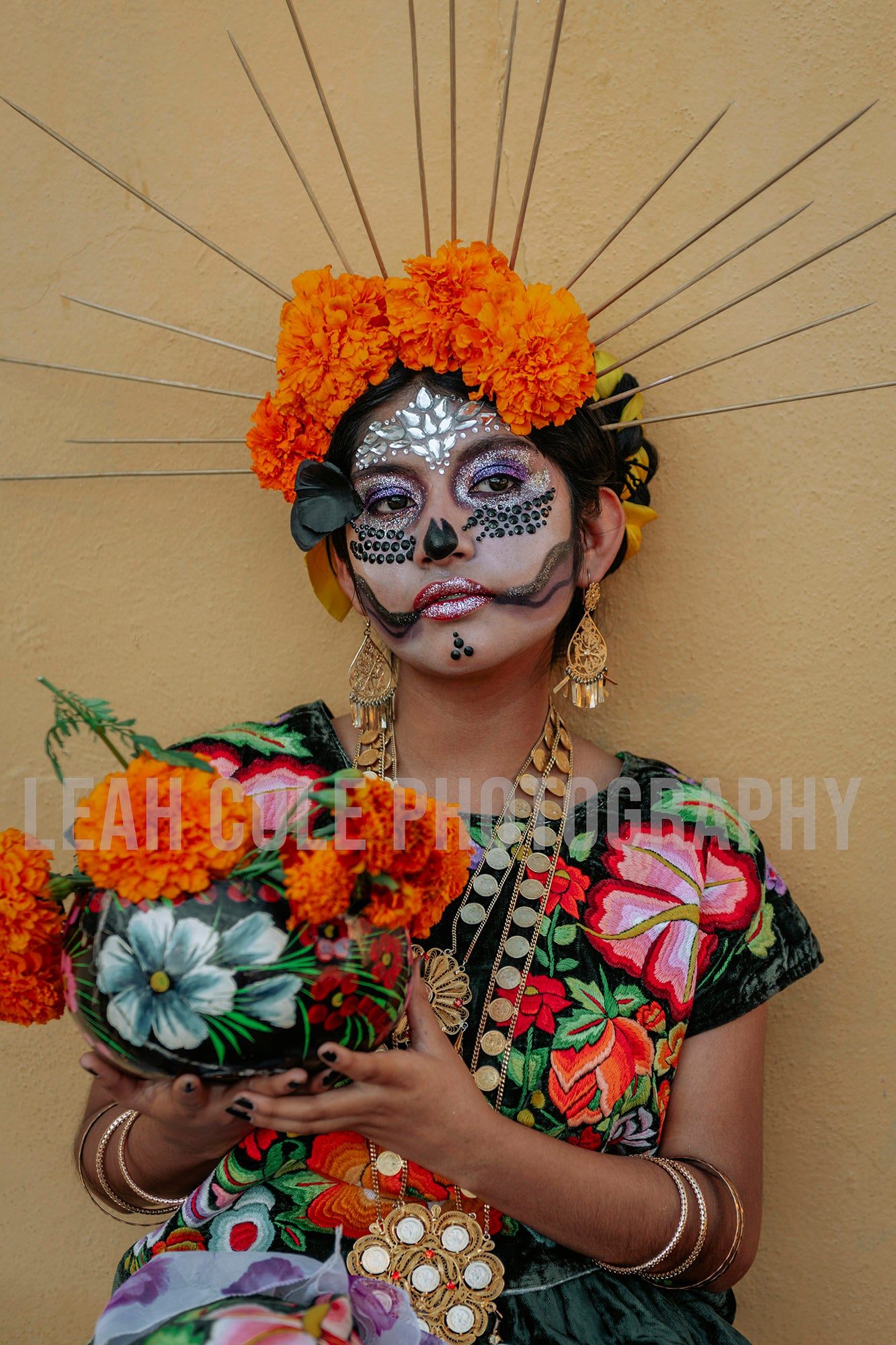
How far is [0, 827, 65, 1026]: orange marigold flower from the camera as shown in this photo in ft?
4.50

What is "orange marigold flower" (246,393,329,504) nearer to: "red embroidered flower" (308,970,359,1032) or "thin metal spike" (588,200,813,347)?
"thin metal spike" (588,200,813,347)

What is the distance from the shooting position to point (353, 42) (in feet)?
7.64

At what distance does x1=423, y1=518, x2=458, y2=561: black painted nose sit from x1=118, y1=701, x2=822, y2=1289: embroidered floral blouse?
45 centimetres

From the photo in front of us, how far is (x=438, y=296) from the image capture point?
5.96 feet

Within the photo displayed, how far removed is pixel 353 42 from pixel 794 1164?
2.40 m

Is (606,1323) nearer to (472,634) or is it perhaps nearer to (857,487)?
(472,634)

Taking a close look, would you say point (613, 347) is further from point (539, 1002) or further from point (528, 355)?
point (539, 1002)

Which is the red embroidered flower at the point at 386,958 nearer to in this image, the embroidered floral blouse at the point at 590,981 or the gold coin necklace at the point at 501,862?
the gold coin necklace at the point at 501,862

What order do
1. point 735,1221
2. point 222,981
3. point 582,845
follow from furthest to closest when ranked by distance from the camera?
point 582,845 < point 735,1221 < point 222,981

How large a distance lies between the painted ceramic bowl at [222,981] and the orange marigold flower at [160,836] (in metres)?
0.02

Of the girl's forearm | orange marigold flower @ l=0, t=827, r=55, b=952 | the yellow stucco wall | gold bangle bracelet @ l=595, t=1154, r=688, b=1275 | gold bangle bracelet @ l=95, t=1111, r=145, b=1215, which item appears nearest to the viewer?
orange marigold flower @ l=0, t=827, r=55, b=952

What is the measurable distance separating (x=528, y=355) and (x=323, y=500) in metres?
0.40

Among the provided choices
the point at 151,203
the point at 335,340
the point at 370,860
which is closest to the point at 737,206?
the point at 335,340

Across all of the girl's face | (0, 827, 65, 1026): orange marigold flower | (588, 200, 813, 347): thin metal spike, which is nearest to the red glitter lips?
the girl's face
